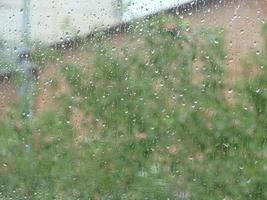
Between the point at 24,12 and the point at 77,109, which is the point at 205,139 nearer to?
the point at 77,109

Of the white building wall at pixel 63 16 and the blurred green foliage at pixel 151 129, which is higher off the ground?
the white building wall at pixel 63 16

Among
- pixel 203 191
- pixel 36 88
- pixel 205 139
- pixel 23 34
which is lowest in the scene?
pixel 203 191

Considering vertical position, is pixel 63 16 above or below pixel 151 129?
above

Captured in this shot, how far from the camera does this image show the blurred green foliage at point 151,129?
7.66 feet

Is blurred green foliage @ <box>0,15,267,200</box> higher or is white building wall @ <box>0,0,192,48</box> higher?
white building wall @ <box>0,0,192,48</box>

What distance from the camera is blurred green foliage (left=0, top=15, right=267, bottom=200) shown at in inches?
92.0

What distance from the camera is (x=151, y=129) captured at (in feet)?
7.84

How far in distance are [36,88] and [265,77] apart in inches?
30.2

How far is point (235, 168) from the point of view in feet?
7.72

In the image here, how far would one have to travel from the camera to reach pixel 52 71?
2.44 metres

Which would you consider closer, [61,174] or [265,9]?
[265,9]

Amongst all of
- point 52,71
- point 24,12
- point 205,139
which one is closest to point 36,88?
point 52,71

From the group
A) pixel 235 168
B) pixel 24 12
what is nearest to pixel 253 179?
pixel 235 168

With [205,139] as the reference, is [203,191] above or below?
below
